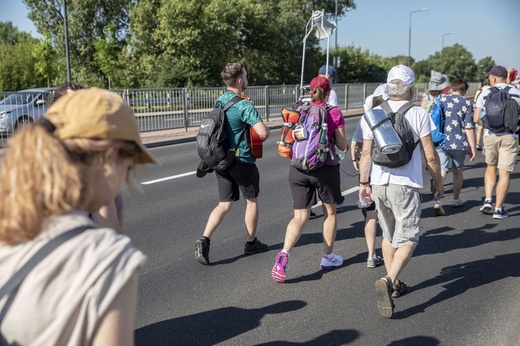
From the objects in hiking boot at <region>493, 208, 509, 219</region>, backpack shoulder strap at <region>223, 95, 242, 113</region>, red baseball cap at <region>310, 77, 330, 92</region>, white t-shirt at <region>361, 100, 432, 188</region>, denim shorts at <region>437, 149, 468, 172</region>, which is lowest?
hiking boot at <region>493, 208, 509, 219</region>

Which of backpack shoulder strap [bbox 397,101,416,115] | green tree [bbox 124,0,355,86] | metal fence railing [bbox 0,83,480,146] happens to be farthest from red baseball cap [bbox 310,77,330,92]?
green tree [bbox 124,0,355,86]

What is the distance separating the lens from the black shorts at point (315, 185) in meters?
4.68

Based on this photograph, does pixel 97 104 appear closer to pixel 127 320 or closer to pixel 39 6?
pixel 127 320

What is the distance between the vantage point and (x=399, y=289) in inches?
173

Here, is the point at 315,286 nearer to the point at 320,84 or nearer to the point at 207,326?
the point at 207,326

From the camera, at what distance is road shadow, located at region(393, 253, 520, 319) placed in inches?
173

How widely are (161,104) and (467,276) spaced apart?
44.6ft

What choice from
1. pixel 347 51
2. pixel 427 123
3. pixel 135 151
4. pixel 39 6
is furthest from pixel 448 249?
pixel 347 51

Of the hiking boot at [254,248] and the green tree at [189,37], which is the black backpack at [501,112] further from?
the green tree at [189,37]

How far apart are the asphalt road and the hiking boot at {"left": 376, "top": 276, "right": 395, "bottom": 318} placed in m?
0.07

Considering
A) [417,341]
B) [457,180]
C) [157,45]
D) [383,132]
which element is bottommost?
[417,341]

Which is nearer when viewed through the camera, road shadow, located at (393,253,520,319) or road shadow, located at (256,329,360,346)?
road shadow, located at (256,329,360,346)

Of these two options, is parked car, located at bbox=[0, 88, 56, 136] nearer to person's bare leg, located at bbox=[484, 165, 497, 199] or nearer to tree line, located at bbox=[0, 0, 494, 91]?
person's bare leg, located at bbox=[484, 165, 497, 199]

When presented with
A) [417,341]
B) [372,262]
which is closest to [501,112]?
[372,262]
